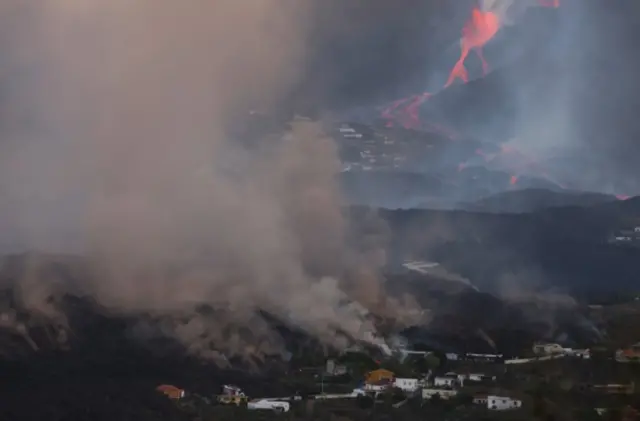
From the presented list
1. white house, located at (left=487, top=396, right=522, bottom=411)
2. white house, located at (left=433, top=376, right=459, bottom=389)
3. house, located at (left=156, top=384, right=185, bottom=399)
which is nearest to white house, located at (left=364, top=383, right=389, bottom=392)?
white house, located at (left=433, top=376, right=459, bottom=389)

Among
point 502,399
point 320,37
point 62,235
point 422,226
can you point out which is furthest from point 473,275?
point 62,235

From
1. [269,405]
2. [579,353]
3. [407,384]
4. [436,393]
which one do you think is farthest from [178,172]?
[579,353]

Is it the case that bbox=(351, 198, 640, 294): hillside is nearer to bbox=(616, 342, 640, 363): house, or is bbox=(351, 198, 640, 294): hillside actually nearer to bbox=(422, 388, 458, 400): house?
bbox=(616, 342, 640, 363): house

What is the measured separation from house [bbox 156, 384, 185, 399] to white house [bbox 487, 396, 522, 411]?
1316 millimetres

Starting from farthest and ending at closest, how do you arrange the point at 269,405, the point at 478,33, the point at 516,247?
the point at 478,33
the point at 516,247
the point at 269,405

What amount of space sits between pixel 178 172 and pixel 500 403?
1.73 m

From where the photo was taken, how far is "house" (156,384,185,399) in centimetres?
348

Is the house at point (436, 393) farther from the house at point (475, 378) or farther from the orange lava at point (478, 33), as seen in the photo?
the orange lava at point (478, 33)

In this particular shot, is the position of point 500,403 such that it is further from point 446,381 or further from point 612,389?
point 612,389

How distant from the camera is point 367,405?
3490 mm

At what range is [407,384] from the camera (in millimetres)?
3500

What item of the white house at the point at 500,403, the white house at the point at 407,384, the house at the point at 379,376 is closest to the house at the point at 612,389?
the white house at the point at 500,403

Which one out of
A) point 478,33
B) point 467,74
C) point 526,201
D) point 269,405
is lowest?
point 269,405

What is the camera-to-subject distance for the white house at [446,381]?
350 centimetres
